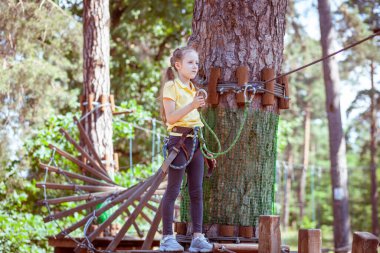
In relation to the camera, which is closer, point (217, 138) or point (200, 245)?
point (200, 245)

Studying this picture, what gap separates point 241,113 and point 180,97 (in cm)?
53

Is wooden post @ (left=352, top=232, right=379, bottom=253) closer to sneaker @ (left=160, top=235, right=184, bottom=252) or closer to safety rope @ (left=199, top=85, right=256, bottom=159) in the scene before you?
sneaker @ (left=160, top=235, right=184, bottom=252)

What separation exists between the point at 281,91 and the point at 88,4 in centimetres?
617

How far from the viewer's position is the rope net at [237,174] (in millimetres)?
5148

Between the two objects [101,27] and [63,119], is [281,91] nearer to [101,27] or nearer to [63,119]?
[101,27]

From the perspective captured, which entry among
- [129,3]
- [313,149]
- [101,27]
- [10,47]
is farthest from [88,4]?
[313,149]

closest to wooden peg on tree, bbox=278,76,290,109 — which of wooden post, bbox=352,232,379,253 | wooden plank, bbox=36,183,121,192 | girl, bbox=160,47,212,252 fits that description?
girl, bbox=160,47,212,252

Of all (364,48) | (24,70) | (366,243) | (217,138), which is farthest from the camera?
(364,48)

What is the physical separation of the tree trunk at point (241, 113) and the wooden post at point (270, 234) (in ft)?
3.33

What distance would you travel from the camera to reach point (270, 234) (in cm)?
408

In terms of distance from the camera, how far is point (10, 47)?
11.7m

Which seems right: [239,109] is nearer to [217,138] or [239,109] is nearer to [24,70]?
[217,138]

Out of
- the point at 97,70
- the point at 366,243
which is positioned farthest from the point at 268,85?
the point at 97,70

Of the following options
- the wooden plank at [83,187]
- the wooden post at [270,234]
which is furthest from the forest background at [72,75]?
the wooden post at [270,234]
